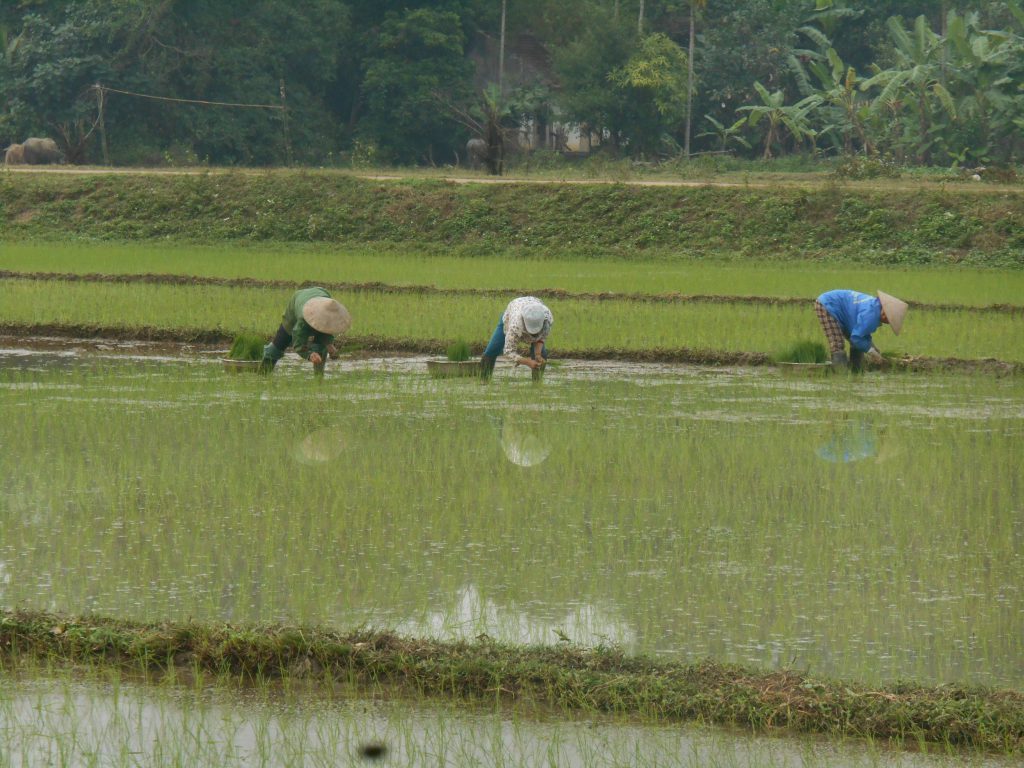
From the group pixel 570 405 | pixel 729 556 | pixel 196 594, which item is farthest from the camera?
pixel 570 405

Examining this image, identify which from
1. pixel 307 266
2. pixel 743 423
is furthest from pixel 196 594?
pixel 307 266

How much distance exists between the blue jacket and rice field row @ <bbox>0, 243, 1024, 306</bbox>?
3.82 meters

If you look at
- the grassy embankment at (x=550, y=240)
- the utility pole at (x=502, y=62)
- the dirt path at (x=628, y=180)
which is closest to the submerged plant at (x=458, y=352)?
the grassy embankment at (x=550, y=240)

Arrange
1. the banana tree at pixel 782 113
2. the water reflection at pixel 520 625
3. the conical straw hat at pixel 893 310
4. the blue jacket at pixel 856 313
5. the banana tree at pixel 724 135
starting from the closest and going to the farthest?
the water reflection at pixel 520 625 → the conical straw hat at pixel 893 310 → the blue jacket at pixel 856 313 → the banana tree at pixel 782 113 → the banana tree at pixel 724 135

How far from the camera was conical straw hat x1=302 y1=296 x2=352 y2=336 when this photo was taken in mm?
7926

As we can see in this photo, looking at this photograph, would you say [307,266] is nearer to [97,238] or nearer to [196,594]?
[97,238]

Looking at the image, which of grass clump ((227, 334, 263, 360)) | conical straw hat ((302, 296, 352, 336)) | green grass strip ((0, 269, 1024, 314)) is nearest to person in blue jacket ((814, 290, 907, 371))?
conical straw hat ((302, 296, 352, 336))

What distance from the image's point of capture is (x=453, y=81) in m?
26.6

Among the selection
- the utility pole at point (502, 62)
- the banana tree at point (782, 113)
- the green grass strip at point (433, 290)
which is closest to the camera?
the green grass strip at point (433, 290)

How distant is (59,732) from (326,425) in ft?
12.8

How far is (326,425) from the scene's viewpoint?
7.15 m

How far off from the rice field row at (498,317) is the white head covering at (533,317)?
203 cm

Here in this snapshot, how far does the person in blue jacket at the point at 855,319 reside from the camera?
838 centimetres

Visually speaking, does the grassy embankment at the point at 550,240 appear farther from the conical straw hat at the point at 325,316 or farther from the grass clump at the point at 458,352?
the conical straw hat at the point at 325,316
